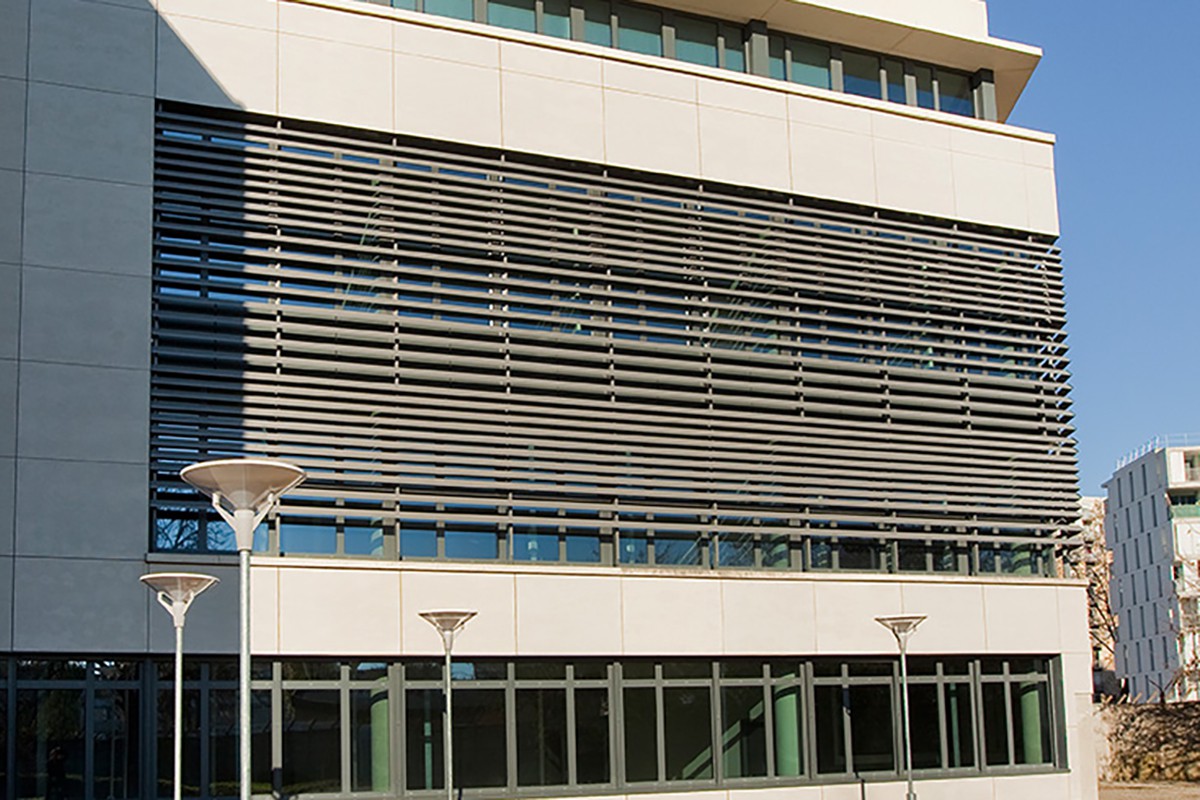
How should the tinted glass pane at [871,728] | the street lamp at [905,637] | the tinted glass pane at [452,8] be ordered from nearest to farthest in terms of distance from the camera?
the street lamp at [905,637], the tinted glass pane at [452,8], the tinted glass pane at [871,728]

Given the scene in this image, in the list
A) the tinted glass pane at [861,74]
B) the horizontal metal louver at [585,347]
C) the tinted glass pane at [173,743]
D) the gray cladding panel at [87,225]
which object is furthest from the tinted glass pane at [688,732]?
the tinted glass pane at [861,74]

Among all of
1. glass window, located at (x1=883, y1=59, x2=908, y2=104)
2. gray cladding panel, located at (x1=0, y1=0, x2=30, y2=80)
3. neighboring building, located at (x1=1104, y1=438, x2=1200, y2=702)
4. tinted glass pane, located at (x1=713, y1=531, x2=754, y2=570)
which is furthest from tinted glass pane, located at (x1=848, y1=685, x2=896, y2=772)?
neighboring building, located at (x1=1104, y1=438, x2=1200, y2=702)

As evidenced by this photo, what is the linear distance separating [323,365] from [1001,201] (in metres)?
12.2

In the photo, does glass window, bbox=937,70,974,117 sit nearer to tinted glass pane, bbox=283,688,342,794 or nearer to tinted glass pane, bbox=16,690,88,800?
tinted glass pane, bbox=283,688,342,794

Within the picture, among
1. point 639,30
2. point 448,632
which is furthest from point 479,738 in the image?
point 639,30

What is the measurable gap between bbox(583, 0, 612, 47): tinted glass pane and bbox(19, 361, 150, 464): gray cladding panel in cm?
889

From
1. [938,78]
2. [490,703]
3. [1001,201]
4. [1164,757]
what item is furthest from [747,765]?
[1164,757]

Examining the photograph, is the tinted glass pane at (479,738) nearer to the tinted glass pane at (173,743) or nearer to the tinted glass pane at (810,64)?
the tinted glass pane at (173,743)

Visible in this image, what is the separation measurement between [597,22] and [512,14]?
1.42 meters

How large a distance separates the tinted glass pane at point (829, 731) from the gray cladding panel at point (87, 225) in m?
11.3

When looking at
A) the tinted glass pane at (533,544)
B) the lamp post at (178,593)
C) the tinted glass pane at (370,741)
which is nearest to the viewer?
the lamp post at (178,593)

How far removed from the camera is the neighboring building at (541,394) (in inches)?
763

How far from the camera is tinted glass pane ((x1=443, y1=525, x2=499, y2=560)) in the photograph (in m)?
21.1

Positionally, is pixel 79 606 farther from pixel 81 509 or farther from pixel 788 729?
pixel 788 729
